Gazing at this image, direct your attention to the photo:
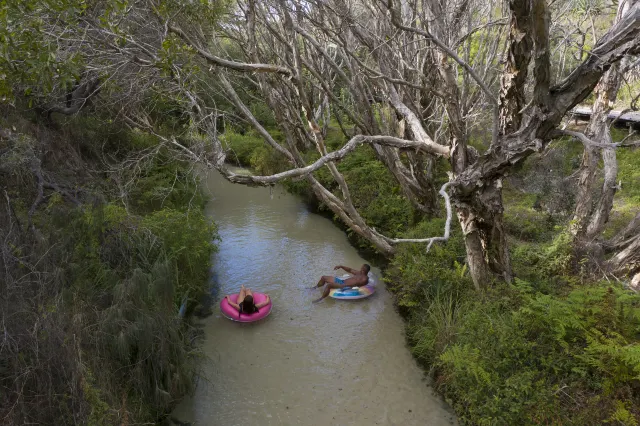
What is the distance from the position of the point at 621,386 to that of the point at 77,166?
32.2ft

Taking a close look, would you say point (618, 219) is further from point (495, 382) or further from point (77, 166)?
point (77, 166)

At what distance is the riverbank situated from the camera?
477 centimetres

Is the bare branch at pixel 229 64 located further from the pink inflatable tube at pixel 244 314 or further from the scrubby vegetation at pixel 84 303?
the pink inflatable tube at pixel 244 314

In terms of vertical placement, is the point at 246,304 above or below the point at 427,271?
below

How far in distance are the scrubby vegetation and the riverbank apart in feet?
11.6

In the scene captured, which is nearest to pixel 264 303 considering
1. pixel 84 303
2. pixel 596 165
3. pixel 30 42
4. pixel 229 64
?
pixel 84 303

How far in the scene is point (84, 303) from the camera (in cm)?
478

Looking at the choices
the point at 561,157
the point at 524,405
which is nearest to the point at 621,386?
the point at 524,405

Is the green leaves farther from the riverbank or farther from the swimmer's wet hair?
the riverbank

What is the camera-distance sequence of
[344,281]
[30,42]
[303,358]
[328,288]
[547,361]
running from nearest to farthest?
[30,42], [547,361], [303,358], [328,288], [344,281]

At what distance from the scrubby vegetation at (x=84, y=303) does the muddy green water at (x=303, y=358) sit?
72 centimetres

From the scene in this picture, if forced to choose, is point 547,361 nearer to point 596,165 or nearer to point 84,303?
point 596,165

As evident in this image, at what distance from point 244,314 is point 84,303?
3.30m

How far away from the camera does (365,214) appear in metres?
11.3
